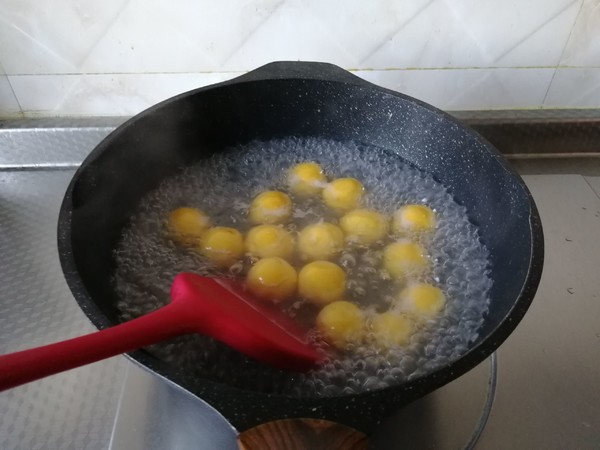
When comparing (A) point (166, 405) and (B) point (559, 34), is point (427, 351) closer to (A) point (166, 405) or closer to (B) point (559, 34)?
(A) point (166, 405)

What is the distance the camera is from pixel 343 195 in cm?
87

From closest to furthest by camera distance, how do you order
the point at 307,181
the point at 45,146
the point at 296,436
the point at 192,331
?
1. the point at 296,436
2. the point at 192,331
3. the point at 307,181
4. the point at 45,146

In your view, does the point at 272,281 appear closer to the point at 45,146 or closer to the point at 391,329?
the point at 391,329

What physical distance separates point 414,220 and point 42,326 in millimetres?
627

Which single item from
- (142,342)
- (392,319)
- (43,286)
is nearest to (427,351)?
(392,319)

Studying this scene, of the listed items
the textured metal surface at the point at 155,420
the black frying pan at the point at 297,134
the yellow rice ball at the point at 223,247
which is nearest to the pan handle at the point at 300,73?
the black frying pan at the point at 297,134

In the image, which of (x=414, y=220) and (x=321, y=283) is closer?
(x=321, y=283)

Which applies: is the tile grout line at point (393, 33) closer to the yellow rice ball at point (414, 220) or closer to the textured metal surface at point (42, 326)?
the yellow rice ball at point (414, 220)

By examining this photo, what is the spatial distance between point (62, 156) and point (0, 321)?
1.24 ft

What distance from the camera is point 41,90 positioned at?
3.38 feet

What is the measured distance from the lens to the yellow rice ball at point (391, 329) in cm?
68

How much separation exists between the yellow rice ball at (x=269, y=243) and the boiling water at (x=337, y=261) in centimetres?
3

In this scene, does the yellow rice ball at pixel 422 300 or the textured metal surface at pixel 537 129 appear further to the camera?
the textured metal surface at pixel 537 129

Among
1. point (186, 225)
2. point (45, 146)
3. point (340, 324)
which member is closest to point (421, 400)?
point (340, 324)
